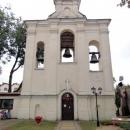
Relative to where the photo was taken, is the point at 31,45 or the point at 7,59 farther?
the point at 7,59

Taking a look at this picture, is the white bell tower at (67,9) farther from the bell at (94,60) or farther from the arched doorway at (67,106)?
the arched doorway at (67,106)

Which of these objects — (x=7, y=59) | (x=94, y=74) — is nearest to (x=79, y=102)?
(x=94, y=74)

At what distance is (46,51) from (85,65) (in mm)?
4595

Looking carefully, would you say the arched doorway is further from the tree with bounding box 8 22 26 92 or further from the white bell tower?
the tree with bounding box 8 22 26 92

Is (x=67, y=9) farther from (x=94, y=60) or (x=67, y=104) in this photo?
(x=67, y=104)

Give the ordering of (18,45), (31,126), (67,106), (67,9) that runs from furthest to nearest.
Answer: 1. (18,45)
2. (67,9)
3. (67,106)
4. (31,126)

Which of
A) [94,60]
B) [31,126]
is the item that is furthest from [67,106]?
[31,126]

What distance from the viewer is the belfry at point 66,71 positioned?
24.6 meters

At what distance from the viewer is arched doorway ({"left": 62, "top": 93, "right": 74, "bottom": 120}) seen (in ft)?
80.9

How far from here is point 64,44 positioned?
27328 millimetres

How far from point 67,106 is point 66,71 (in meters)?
3.67

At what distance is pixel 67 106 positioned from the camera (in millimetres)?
24922

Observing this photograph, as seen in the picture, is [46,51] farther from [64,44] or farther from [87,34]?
[87,34]

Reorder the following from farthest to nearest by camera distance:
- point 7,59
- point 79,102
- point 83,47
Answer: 1. point 7,59
2. point 83,47
3. point 79,102
